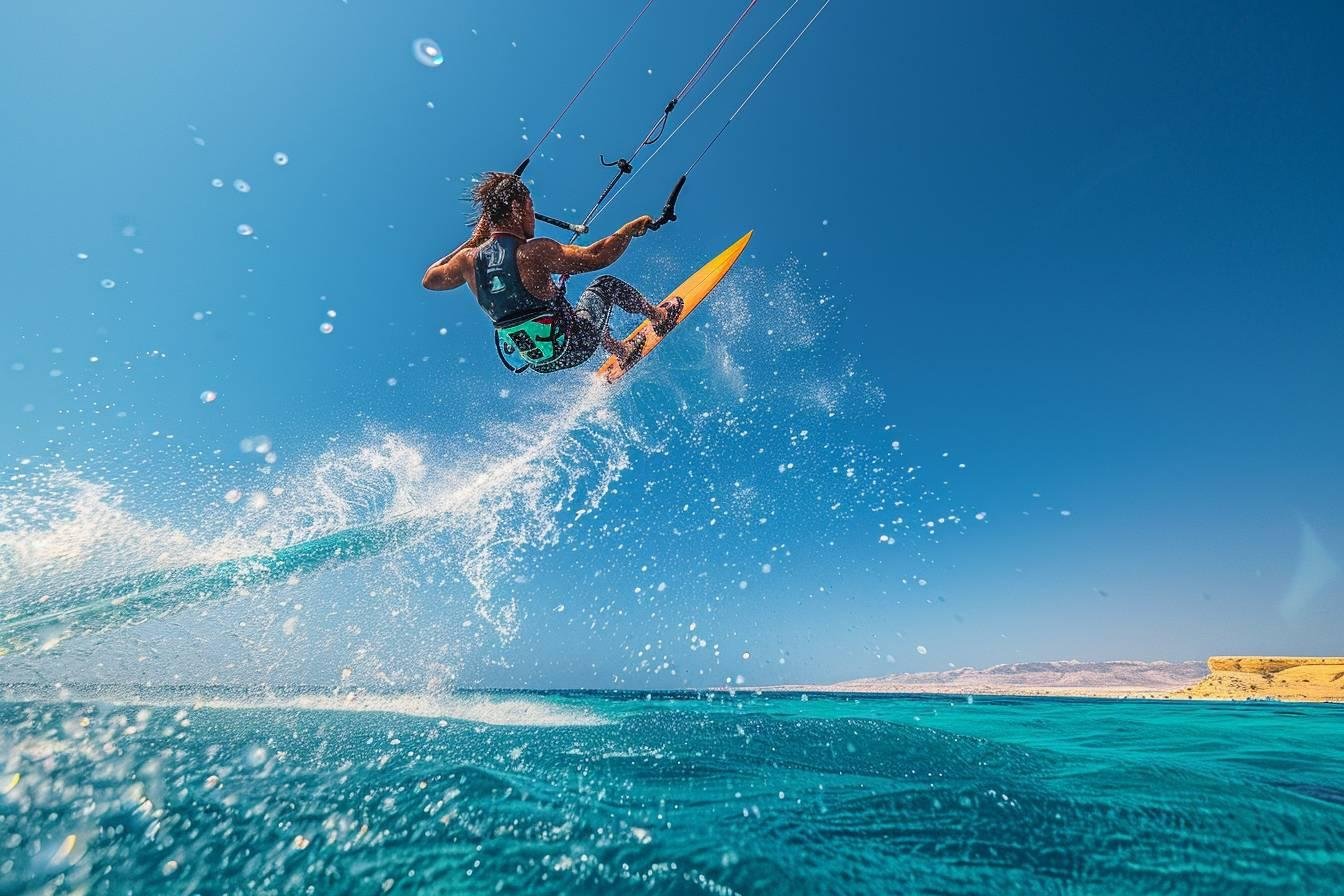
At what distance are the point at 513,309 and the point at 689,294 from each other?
467 cm

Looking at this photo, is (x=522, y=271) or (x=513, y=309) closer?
(x=522, y=271)

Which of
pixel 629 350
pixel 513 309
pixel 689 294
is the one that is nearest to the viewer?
pixel 513 309

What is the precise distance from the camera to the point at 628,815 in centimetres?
336

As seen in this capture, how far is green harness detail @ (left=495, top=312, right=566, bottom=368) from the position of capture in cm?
622

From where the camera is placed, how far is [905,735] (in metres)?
6.61

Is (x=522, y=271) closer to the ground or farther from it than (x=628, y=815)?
farther from it

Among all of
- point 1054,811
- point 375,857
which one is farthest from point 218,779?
point 1054,811

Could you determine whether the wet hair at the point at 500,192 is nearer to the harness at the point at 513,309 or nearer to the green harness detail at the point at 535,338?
the harness at the point at 513,309

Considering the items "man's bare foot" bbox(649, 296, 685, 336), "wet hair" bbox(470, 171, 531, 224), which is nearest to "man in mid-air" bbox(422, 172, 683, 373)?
"wet hair" bbox(470, 171, 531, 224)

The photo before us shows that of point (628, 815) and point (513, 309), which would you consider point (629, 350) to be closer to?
point (513, 309)

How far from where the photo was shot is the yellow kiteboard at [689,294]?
9125 mm

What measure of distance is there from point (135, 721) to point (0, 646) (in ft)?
5.11

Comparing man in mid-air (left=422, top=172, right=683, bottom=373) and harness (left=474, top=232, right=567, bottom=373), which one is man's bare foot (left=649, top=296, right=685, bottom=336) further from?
harness (left=474, top=232, right=567, bottom=373)

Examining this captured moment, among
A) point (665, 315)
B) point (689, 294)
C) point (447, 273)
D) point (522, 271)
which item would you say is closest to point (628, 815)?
point (522, 271)
